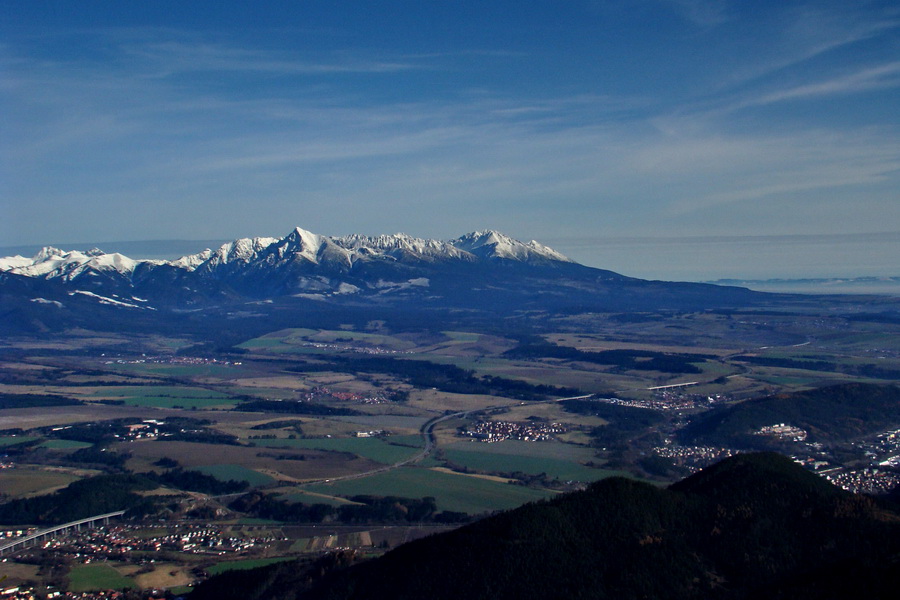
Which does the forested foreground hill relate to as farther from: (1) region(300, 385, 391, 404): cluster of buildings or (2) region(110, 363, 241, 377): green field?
(2) region(110, 363, 241, 377): green field

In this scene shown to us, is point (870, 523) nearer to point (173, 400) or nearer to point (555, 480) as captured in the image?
point (555, 480)

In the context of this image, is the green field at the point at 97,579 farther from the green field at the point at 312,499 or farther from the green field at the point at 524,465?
the green field at the point at 524,465

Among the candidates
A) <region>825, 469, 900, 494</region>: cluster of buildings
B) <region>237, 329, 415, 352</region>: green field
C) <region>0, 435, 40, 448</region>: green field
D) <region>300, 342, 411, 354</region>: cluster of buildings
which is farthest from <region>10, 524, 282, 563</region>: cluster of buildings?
<region>237, 329, 415, 352</region>: green field

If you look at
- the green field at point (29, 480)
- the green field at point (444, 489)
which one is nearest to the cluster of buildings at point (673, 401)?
the green field at point (444, 489)

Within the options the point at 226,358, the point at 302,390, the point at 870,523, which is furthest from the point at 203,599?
the point at 226,358

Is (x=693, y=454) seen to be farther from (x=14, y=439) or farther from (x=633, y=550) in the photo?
(x=14, y=439)

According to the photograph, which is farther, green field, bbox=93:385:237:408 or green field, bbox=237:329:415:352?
green field, bbox=237:329:415:352
